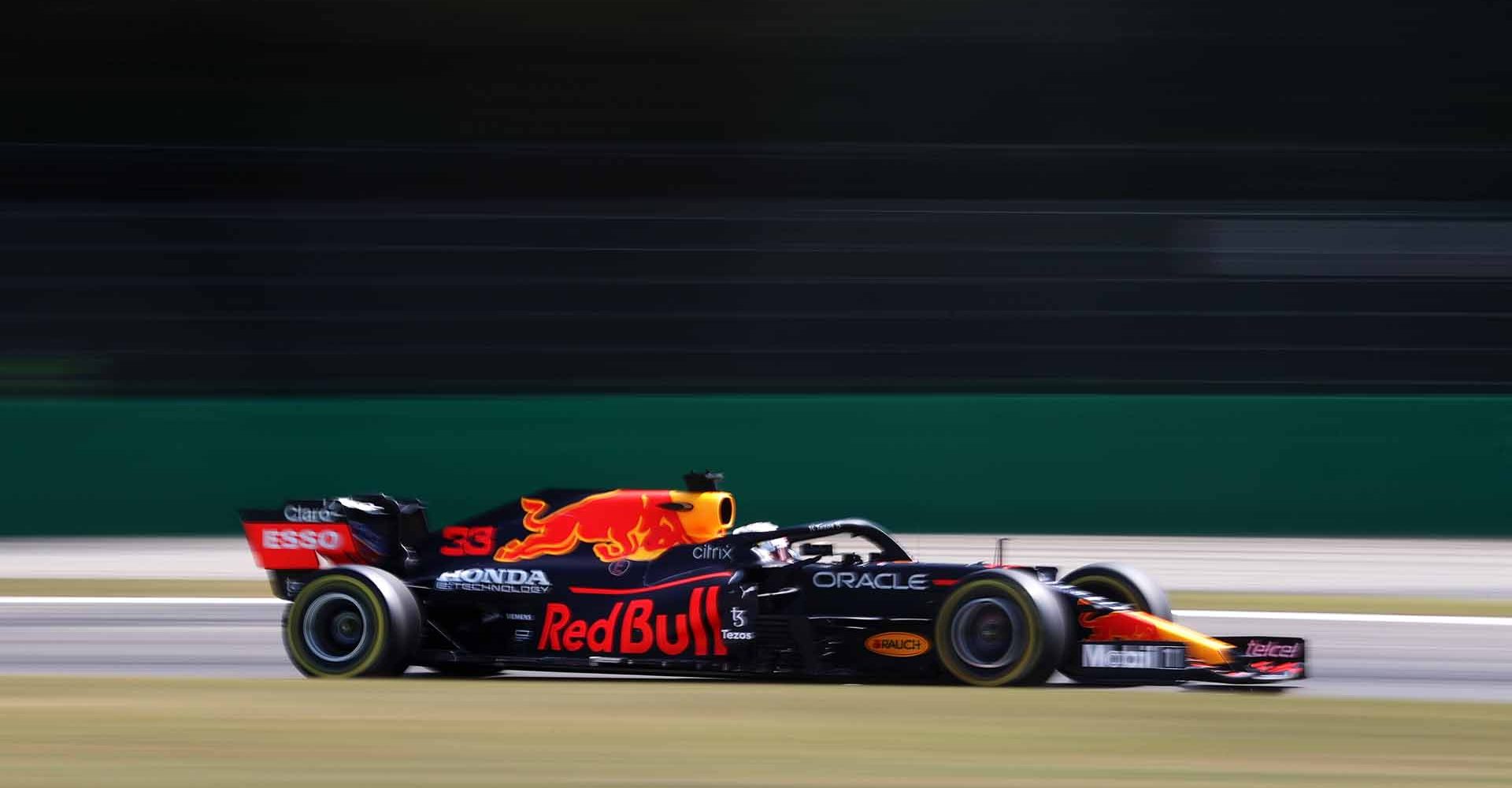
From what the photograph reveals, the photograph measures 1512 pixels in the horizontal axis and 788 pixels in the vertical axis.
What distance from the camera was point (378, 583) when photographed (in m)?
8.23

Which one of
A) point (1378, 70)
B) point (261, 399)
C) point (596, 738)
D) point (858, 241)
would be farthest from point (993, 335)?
point (596, 738)

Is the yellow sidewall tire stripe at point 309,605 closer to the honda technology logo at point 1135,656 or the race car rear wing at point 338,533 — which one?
the race car rear wing at point 338,533

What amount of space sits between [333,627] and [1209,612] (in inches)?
215

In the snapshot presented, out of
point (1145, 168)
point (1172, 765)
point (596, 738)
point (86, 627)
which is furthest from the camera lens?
point (1145, 168)

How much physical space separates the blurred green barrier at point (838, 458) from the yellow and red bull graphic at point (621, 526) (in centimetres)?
744

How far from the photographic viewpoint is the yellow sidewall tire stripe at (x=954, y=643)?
7590 mm

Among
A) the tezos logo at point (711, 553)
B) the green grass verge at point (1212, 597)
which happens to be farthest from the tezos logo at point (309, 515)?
the green grass verge at point (1212, 597)

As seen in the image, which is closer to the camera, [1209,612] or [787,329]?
[1209,612]

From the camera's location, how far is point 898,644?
789 cm

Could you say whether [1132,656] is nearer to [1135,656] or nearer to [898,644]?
[1135,656]

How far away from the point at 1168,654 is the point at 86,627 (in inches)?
244

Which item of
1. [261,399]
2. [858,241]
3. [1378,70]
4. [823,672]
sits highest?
[1378,70]

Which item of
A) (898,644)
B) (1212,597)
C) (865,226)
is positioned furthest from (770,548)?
(865,226)

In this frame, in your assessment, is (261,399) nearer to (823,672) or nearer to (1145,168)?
(1145,168)
